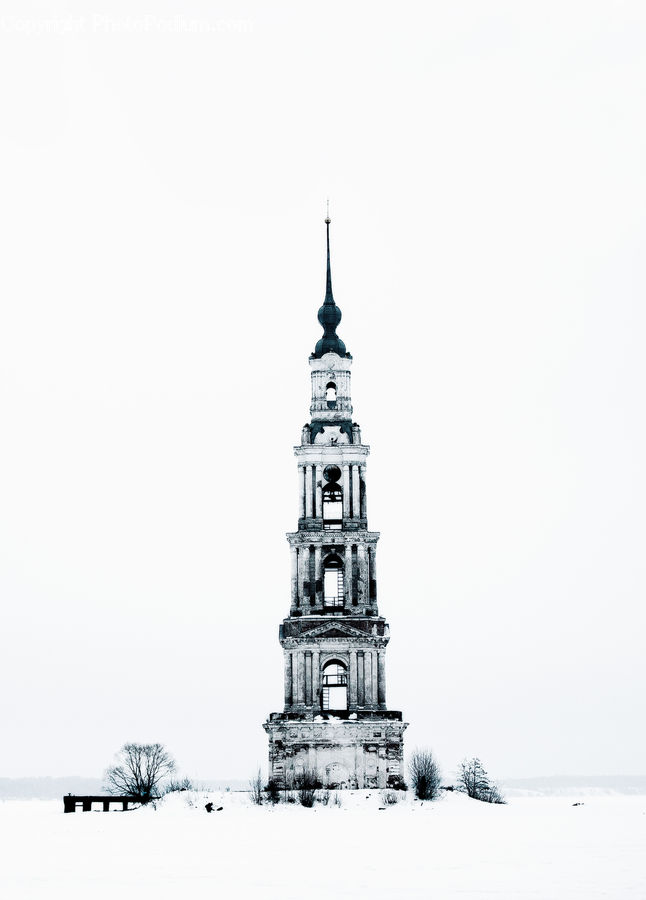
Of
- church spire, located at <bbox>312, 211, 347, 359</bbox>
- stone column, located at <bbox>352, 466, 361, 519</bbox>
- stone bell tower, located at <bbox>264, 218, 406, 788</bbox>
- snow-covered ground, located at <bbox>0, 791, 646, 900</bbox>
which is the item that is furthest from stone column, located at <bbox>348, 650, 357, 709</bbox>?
church spire, located at <bbox>312, 211, 347, 359</bbox>

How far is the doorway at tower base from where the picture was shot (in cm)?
6531

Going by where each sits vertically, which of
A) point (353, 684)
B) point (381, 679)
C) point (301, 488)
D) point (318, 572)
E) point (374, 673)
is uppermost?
point (301, 488)

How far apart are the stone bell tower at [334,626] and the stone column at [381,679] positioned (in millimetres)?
51

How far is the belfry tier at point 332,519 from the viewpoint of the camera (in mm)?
Answer: 69250

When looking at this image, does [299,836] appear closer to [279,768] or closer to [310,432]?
[279,768]

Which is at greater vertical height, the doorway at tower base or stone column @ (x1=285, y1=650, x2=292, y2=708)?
stone column @ (x1=285, y1=650, x2=292, y2=708)

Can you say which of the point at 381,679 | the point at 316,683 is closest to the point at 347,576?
the point at 381,679

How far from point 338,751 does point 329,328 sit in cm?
2420

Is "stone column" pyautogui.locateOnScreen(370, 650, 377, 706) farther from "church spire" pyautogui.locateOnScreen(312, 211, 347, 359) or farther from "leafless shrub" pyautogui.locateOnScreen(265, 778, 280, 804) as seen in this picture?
"church spire" pyautogui.locateOnScreen(312, 211, 347, 359)

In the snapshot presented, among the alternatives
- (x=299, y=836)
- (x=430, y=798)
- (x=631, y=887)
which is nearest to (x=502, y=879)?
(x=631, y=887)

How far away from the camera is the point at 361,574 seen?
69188 millimetres

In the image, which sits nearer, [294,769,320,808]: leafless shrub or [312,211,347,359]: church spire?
[294,769,320,808]: leafless shrub

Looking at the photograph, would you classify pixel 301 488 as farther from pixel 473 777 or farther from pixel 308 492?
pixel 473 777

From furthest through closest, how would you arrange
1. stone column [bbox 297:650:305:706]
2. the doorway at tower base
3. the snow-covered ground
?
stone column [bbox 297:650:305:706], the doorway at tower base, the snow-covered ground
